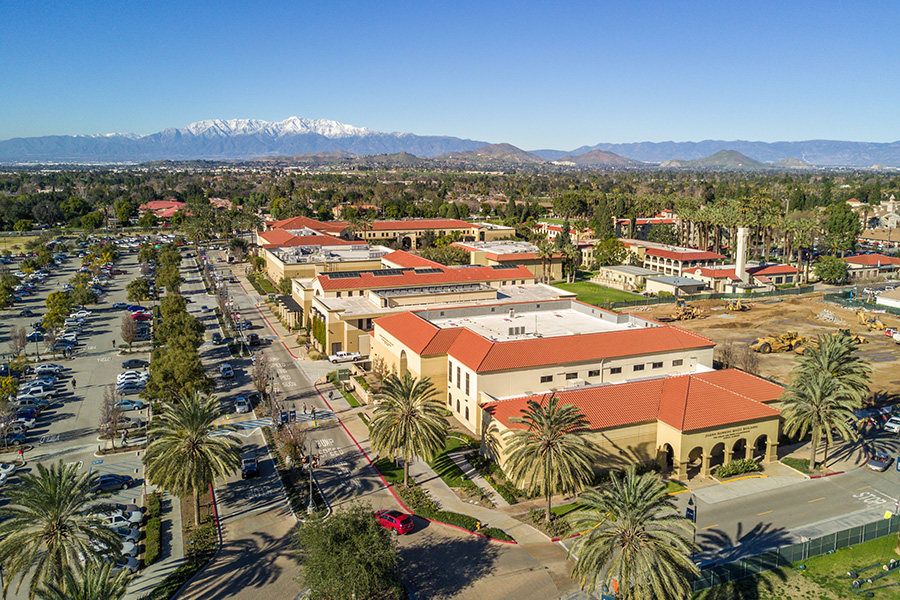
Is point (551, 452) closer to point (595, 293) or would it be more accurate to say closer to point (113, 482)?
point (113, 482)

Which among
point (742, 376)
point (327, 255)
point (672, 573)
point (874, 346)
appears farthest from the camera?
point (327, 255)

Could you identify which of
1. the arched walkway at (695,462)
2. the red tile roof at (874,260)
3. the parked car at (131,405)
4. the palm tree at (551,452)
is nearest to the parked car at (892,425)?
the arched walkway at (695,462)

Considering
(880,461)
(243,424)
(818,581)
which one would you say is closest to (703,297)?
(880,461)

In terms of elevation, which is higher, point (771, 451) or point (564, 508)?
point (771, 451)

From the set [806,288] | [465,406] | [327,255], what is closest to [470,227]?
[327,255]

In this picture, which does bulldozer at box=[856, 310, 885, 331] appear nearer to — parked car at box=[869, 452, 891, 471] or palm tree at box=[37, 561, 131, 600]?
parked car at box=[869, 452, 891, 471]

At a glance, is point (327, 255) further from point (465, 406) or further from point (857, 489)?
point (857, 489)

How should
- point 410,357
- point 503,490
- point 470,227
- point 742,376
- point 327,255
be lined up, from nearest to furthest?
point 503,490 < point 742,376 < point 410,357 < point 327,255 < point 470,227

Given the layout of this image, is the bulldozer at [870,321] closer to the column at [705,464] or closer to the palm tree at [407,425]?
the column at [705,464]
